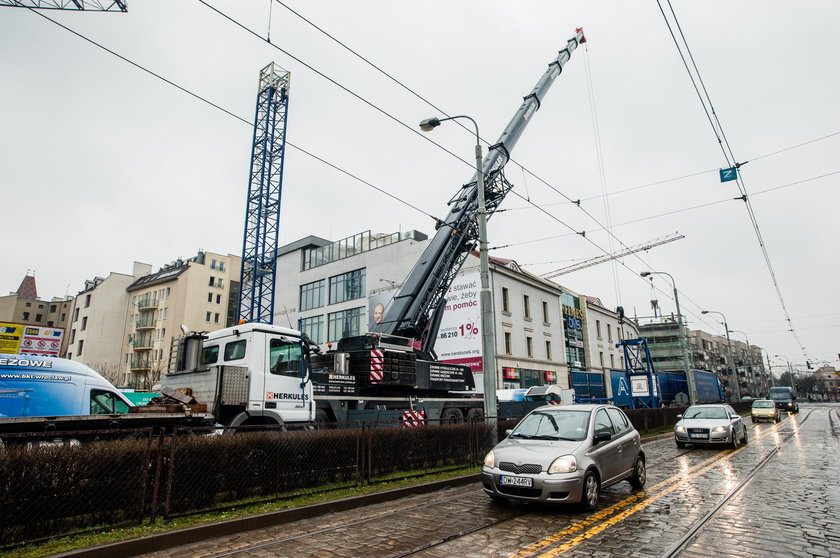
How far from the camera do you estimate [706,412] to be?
1681 cm

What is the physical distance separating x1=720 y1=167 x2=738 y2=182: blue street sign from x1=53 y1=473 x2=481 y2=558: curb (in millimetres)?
12714

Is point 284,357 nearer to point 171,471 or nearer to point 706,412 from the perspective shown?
point 171,471

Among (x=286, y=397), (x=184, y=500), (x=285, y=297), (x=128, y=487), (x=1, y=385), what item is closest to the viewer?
(x=128, y=487)

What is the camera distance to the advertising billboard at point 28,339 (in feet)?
43.8

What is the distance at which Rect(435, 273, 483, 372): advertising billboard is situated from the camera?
3422 centimetres

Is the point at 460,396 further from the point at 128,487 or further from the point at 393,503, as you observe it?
the point at 128,487

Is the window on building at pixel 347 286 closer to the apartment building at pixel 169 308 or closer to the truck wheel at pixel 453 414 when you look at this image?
the apartment building at pixel 169 308

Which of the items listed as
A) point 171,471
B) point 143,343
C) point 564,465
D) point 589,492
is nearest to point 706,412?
point 589,492

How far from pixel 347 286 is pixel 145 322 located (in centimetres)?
3634

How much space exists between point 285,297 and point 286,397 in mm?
41217

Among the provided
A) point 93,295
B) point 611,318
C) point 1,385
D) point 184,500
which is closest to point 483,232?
point 184,500

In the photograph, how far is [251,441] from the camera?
8.00 meters

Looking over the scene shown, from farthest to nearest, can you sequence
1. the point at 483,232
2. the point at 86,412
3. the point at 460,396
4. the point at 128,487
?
the point at 460,396
the point at 483,232
the point at 86,412
the point at 128,487

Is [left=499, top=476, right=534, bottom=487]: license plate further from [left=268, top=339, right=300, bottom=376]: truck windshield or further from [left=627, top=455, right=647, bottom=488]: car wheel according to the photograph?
[left=268, top=339, right=300, bottom=376]: truck windshield
